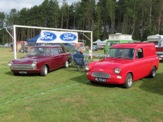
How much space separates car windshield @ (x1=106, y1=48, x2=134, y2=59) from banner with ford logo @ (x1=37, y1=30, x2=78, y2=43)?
8693mm

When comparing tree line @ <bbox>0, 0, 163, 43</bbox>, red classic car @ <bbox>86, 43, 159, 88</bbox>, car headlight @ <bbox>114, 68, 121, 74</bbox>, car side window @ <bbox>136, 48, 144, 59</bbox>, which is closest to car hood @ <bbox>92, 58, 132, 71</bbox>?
red classic car @ <bbox>86, 43, 159, 88</bbox>

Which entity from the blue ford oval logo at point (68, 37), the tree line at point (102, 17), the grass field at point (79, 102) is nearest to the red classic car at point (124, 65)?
the grass field at point (79, 102)

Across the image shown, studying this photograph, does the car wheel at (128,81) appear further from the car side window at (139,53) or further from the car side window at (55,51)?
the car side window at (55,51)

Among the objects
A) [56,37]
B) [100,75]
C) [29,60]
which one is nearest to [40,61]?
[29,60]

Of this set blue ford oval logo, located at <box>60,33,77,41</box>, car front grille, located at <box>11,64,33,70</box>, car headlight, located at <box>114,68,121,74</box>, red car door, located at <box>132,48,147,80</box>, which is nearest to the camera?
car headlight, located at <box>114,68,121,74</box>

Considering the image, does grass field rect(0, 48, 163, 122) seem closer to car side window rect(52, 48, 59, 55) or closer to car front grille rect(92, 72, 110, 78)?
car front grille rect(92, 72, 110, 78)

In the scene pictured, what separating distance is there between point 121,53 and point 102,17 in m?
69.6

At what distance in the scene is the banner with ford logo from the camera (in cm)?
1780

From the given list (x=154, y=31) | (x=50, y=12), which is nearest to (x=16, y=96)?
(x=154, y=31)

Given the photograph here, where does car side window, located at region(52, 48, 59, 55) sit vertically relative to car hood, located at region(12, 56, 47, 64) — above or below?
above

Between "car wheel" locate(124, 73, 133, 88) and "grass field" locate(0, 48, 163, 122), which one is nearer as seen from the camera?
"grass field" locate(0, 48, 163, 122)

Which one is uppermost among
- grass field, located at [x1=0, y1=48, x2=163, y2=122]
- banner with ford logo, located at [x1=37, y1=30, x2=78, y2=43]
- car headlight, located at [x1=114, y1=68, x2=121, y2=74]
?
banner with ford logo, located at [x1=37, y1=30, x2=78, y2=43]

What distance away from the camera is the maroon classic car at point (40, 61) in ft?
38.4

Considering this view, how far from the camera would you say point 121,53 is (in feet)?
32.3
